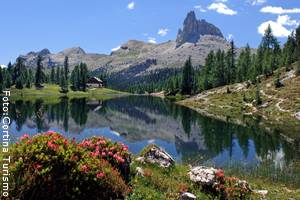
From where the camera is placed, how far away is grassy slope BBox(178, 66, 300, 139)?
326ft

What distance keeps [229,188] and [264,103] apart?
109900 mm

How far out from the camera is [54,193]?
47.5 ft

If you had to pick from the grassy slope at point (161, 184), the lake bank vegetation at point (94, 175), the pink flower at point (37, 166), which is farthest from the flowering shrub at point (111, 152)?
the pink flower at point (37, 166)

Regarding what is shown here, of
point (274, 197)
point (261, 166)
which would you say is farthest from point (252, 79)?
point (274, 197)

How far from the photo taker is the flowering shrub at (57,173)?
13922mm

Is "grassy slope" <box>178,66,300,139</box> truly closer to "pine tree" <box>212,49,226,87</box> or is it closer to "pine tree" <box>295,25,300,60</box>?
"pine tree" <box>295,25,300,60</box>

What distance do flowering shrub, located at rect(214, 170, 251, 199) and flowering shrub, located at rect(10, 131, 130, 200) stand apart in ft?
22.9

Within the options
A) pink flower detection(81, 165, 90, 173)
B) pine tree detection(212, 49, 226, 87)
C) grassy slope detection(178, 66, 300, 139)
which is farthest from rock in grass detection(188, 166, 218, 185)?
pine tree detection(212, 49, 226, 87)

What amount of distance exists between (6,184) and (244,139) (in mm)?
63303

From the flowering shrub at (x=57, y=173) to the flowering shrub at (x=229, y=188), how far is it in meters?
6.97

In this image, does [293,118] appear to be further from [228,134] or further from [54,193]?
[54,193]

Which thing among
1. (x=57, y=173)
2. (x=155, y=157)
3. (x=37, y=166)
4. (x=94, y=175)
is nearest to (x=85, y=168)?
(x=94, y=175)

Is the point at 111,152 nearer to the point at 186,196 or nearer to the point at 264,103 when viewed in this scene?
the point at 186,196

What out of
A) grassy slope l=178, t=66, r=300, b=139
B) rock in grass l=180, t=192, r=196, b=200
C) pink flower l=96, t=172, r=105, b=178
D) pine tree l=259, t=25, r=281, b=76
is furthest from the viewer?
A: pine tree l=259, t=25, r=281, b=76
